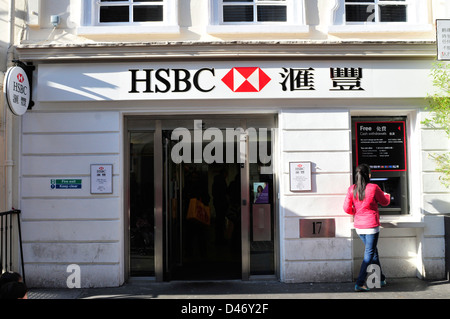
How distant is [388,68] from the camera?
22.9 ft

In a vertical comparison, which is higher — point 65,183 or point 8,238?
point 65,183

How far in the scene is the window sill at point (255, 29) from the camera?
694 cm

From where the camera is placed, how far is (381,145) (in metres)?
7.36

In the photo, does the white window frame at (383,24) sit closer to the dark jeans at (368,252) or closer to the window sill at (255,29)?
the window sill at (255,29)

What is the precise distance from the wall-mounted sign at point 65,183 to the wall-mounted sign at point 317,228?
3.69 meters

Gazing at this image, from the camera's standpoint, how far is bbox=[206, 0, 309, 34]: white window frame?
6.96m

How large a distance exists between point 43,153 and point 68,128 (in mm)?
574

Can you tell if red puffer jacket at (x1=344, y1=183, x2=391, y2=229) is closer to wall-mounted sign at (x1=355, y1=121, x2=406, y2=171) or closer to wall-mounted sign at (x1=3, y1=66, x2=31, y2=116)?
wall-mounted sign at (x1=355, y1=121, x2=406, y2=171)

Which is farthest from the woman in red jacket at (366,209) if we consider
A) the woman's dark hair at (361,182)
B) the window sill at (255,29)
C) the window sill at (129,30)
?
the window sill at (129,30)

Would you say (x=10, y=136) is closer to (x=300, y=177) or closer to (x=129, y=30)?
(x=129, y=30)

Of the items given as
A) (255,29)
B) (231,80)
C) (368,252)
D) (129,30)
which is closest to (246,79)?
(231,80)

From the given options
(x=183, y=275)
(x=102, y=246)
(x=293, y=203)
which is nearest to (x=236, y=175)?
(x=293, y=203)

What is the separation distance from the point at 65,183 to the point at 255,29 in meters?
3.99

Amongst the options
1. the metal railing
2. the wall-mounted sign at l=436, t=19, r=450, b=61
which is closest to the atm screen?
the wall-mounted sign at l=436, t=19, r=450, b=61
